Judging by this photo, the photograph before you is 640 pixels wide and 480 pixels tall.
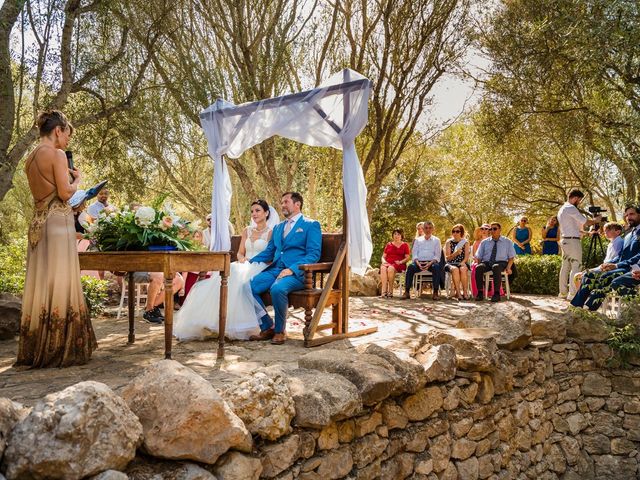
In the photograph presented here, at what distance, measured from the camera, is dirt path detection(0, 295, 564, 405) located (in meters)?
3.90

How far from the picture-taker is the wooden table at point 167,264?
4625 mm

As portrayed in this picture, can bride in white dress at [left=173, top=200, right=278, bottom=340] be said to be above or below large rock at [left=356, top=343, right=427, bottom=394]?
above

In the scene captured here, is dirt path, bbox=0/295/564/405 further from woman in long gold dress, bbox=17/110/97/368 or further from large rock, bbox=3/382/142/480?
large rock, bbox=3/382/142/480

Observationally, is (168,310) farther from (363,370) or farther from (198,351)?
(363,370)

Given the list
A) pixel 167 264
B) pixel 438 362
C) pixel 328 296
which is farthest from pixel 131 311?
pixel 438 362

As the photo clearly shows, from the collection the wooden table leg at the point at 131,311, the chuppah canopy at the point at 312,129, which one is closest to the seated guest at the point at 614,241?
the chuppah canopy at the point at 312,129

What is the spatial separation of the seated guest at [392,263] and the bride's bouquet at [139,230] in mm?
6429

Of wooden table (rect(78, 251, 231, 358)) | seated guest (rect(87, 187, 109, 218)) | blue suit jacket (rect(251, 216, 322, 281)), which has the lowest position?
wooden table (rect(78, 251, 231, 358))

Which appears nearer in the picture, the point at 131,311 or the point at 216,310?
the point at 131,311

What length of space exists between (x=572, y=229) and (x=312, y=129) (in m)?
5.80

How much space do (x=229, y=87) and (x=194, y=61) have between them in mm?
932

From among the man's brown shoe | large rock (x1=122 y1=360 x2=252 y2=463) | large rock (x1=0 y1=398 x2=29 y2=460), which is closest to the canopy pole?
the man's brown shoe

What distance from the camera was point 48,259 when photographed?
4.26 meters

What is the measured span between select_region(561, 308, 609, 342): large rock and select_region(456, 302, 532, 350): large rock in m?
1.09
